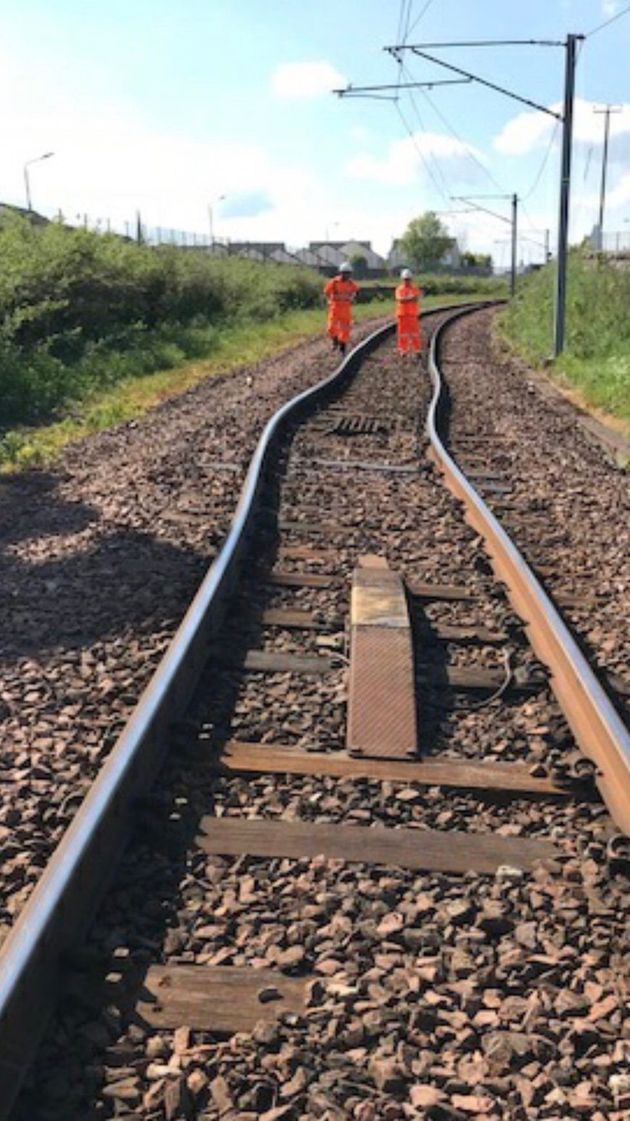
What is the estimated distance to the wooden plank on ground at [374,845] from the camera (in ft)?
10.9

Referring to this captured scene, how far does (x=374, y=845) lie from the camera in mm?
3389

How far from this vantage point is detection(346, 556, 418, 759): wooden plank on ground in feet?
13.4

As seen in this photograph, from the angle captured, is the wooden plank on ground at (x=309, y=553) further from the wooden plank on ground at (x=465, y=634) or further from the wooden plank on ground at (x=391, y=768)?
the wooden plank on ground at (x=391, y=768)

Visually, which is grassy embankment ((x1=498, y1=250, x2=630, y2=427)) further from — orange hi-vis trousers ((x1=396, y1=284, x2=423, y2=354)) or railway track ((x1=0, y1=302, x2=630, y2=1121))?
railway track ((x1=0, y1=302, x2=630, y2=1121))

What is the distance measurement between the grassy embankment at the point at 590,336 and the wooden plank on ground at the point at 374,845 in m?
11.0

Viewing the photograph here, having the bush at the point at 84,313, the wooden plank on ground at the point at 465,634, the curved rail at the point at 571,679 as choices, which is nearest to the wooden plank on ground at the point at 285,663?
the wooden plank on ground at the point at 465,634

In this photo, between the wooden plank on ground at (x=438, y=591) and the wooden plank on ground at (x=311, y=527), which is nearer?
the wooden plank on ground at (x=438, y=591)

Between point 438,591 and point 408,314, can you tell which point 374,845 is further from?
point 408,314

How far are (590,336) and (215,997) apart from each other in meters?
22.4

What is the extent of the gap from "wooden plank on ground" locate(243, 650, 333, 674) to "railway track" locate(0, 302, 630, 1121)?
1 cm

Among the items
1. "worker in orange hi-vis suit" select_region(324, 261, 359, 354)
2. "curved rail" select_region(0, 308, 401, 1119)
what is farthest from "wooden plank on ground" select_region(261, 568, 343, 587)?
"worker in orange hi-vis suit" select_region(324, 261, 359, 354)

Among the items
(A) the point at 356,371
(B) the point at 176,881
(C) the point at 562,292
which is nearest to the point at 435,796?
(B) the point at 176,881

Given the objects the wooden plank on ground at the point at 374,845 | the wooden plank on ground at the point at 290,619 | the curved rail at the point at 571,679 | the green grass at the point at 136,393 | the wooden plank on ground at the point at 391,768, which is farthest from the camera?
the green grass at the point at 136,393

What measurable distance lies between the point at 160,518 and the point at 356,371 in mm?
11877
